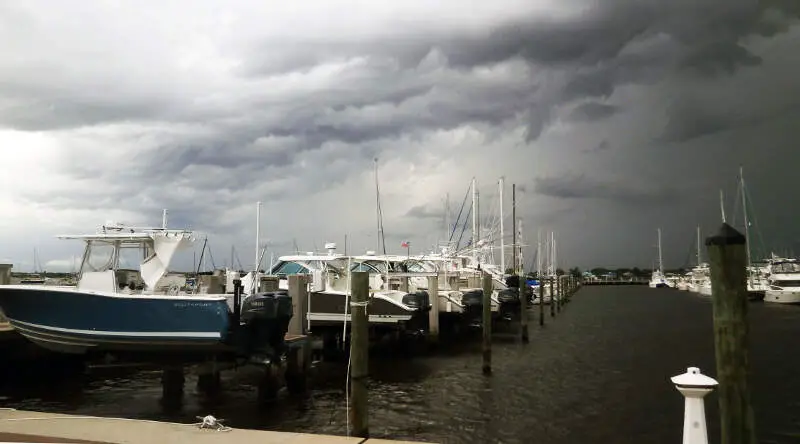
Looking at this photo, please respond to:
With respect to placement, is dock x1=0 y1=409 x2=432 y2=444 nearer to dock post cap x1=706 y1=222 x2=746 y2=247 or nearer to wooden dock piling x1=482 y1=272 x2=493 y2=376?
dock post cap x1=706 y1=222 x2=746 y2=247

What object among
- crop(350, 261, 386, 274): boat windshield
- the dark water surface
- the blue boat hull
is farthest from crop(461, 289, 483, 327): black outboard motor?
the blue boat hull

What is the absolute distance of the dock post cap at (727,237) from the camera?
544cm

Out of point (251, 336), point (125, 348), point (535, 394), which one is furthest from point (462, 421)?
point (125, 348)

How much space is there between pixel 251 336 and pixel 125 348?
3.14 metres

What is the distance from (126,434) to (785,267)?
290ft

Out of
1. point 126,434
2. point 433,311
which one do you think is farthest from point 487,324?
point 126,434

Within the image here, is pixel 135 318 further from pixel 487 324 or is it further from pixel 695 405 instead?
pixel 695 405

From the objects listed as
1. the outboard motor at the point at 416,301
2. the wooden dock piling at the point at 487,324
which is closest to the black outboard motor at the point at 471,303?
the outboard motor at the point at 416,301

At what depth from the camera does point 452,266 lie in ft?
126

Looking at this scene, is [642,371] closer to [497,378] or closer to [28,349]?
[497,378]

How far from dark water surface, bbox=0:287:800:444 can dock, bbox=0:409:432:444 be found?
19.5ft

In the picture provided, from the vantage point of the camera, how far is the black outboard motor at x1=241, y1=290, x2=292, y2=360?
15.0m

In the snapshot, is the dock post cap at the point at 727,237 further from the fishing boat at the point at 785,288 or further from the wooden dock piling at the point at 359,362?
the fishing boat at the point at 785,288

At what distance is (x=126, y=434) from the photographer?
7.27 meters
